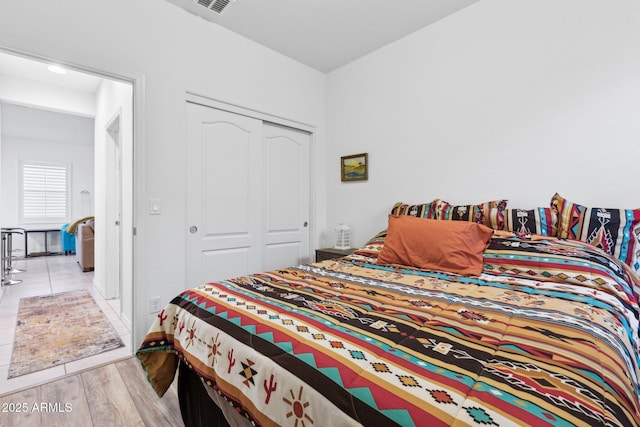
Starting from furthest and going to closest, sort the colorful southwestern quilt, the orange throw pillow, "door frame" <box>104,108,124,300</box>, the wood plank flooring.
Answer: "door frame" <box>104,108,124,300</box> < the orange throw pillow < the wood plank flooring < the colorful southwestern quilt

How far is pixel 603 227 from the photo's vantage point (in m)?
1.73

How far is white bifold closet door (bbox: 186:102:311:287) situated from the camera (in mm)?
2611

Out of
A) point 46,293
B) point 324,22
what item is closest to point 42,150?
point 46,293

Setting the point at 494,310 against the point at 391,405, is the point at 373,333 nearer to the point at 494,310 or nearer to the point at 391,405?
the point at 391,405

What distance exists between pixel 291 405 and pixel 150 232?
6.42 ft

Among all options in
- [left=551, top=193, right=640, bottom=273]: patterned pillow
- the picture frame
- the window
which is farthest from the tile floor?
[left=551, top=193, right=640, bottom=273]: patterned pillow

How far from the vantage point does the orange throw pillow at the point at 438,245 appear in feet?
5.93

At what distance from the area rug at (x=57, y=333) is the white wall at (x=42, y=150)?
3451 millimetres

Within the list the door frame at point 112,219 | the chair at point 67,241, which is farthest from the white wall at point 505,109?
the chair at point 67,241

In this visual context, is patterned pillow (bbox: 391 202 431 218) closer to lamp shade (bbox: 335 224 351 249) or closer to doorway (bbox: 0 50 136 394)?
lamp shade (bbox: 335 224 351 249)

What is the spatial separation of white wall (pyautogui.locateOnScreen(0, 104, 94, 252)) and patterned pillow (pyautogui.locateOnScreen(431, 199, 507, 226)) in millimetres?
6102

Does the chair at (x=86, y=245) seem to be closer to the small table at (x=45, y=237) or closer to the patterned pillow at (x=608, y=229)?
the small table at (x=45, y=237)

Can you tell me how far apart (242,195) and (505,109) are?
7.65 feet

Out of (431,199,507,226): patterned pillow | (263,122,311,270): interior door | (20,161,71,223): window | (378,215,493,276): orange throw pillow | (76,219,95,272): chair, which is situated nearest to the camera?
(378,215,493,276): orange throw pillow
